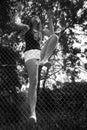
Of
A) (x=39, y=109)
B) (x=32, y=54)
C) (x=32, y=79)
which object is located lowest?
(x=39, y=109)

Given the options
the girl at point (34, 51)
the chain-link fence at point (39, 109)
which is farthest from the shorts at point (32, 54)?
the chain-link fence at point (39, 109)

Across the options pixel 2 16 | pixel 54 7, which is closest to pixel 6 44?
pixel 2 16

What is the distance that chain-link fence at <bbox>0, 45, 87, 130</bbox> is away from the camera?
3.25m

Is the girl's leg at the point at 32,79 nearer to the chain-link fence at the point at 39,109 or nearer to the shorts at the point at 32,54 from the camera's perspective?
the shorts at the point at 32,54

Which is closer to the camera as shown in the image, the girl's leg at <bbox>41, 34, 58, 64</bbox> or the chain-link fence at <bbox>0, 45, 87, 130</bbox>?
the girl's leg at <bbox>41, 34, 58, 64</bbox>

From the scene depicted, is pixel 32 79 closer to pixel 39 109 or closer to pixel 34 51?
pixel 34 51

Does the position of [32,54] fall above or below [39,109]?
above

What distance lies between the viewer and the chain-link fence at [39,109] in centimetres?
325

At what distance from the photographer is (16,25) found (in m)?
2.71

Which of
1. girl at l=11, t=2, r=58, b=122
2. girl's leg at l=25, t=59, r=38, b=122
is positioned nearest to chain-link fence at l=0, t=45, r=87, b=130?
girl at l=11, t=2, r=58, b=122

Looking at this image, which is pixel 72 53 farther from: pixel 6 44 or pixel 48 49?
pixel 48 49

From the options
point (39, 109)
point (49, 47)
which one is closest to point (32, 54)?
point (49, 47)

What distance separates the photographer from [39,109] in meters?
3.17

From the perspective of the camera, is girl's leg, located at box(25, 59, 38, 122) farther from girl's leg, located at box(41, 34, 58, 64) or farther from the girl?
girl's leg, located at box(41, 34, 58, 64)
